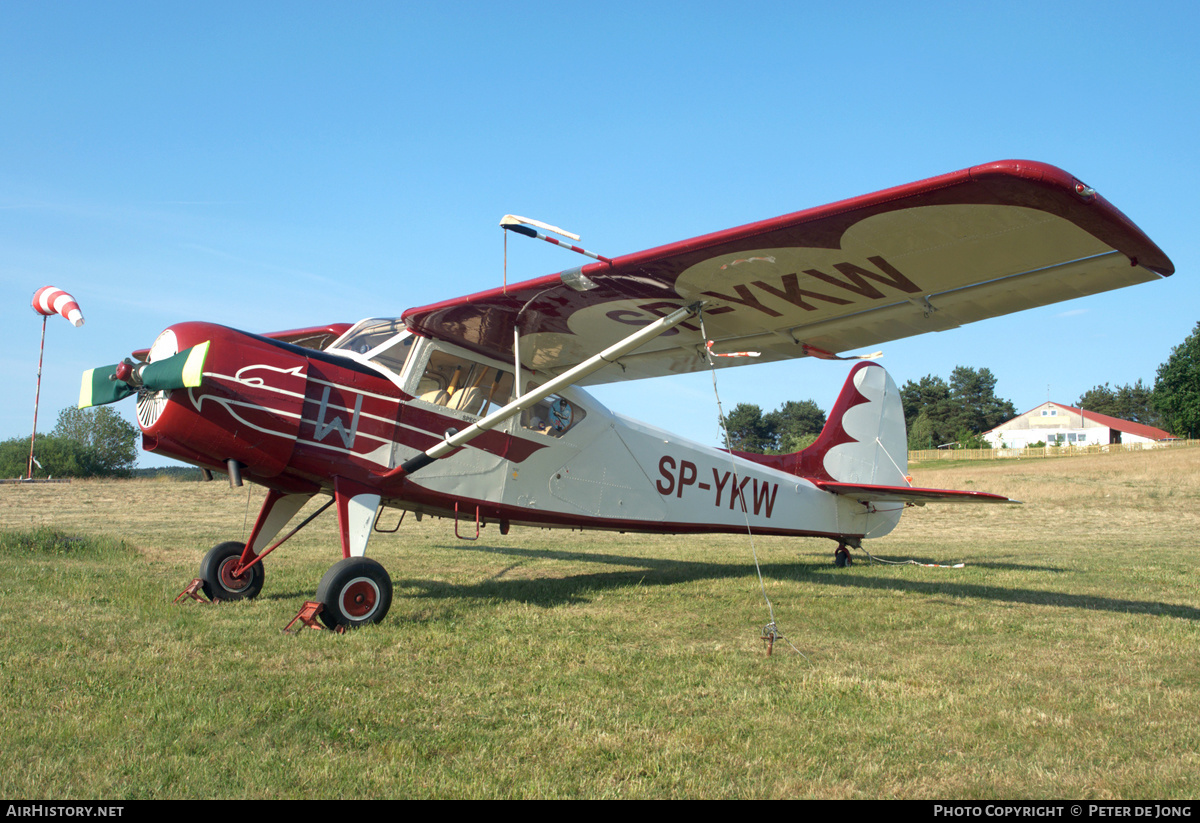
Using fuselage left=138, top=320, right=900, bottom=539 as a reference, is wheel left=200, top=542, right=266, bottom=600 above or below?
below

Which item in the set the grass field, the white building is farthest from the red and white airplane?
the white building

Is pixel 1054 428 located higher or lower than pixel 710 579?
higher

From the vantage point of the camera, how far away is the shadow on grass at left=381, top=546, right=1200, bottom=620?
720 cm

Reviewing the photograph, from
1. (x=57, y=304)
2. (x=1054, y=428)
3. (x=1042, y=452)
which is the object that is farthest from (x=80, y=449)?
(x=1054, y=428)

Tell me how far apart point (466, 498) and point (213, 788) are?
4595 mm

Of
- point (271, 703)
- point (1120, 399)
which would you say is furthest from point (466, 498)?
point (1120, 399)

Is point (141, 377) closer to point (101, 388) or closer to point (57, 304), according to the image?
point (101, 388)

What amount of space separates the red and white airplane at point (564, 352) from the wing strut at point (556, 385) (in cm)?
2

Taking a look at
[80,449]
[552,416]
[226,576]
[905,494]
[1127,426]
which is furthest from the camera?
[1127,426]

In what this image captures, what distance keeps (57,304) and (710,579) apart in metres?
7.41

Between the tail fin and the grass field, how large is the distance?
2.35m

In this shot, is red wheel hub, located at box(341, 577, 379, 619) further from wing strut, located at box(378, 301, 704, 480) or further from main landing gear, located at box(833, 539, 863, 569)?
main landing gear, located at box(833, 539, 863, 569)

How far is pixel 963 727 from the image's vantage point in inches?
140

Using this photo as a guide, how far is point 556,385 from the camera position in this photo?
603 centimetres
